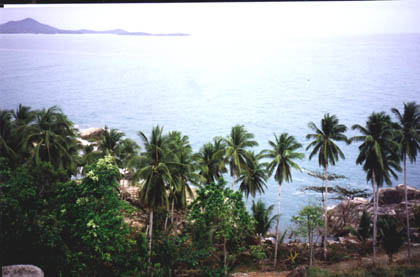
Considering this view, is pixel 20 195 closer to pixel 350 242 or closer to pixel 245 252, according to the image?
pixel 245 252

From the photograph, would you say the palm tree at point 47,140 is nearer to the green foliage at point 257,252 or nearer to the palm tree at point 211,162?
the palm tree at point 211,162

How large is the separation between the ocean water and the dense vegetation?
30.6 metres

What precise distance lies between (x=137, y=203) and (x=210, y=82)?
6294 centimetres

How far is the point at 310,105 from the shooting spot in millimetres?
74000

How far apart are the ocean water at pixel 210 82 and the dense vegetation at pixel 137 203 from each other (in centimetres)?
3059

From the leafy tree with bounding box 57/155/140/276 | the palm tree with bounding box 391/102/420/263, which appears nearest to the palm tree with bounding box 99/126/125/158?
the leafy tree with bounding box 57/155/140/276

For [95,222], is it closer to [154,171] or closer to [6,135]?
[154,171]

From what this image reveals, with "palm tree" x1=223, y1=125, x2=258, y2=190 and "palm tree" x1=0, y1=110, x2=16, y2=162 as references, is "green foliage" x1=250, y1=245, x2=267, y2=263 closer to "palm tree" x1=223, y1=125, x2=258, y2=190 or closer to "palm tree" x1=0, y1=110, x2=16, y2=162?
"palm tree" x1=223, y1=125, x2=258, y2=190

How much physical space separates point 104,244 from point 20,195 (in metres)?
2.74

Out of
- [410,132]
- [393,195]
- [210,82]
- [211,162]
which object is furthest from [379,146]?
[210,82]

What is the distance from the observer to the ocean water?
224ft

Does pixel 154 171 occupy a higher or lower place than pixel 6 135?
lower

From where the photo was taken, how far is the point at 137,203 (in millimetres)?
25250

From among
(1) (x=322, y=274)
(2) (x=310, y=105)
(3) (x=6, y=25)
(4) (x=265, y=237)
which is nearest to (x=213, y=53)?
(2) (x=310, y=105)
